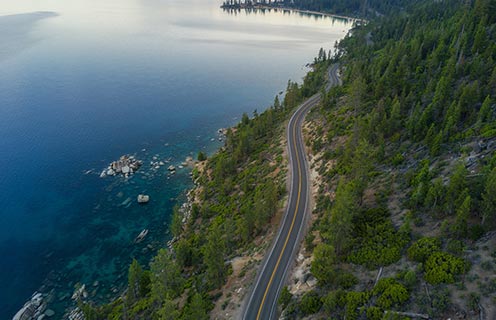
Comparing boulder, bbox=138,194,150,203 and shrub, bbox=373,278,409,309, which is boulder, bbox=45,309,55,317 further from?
shrub, bbox=373,278,409,309

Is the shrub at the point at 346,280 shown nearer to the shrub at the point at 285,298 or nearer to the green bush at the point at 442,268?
the shrub at the point at 285,298

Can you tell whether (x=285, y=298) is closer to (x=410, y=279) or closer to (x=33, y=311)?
(x=410, y=279)

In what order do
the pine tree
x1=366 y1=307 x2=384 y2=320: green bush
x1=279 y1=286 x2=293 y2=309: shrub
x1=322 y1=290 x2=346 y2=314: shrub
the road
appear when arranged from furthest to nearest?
the road, x1=279 y1=286 x2=293 y2=309: shrub, x1=322 y1=290 x2=346 y2=314: shrub, the pine tree, x1=366 y1=307 x2=384 y2=320: green bush

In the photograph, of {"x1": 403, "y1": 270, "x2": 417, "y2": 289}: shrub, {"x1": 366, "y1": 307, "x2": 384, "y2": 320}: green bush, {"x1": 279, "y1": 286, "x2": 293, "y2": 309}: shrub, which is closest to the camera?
{"x1": 366, "y1": 307, "x2": 384, "y2": 320}: green bush

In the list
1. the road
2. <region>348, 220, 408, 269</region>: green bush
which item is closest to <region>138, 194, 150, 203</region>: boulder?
the road

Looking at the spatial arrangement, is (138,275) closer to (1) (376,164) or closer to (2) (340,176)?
(2) (340,176)
